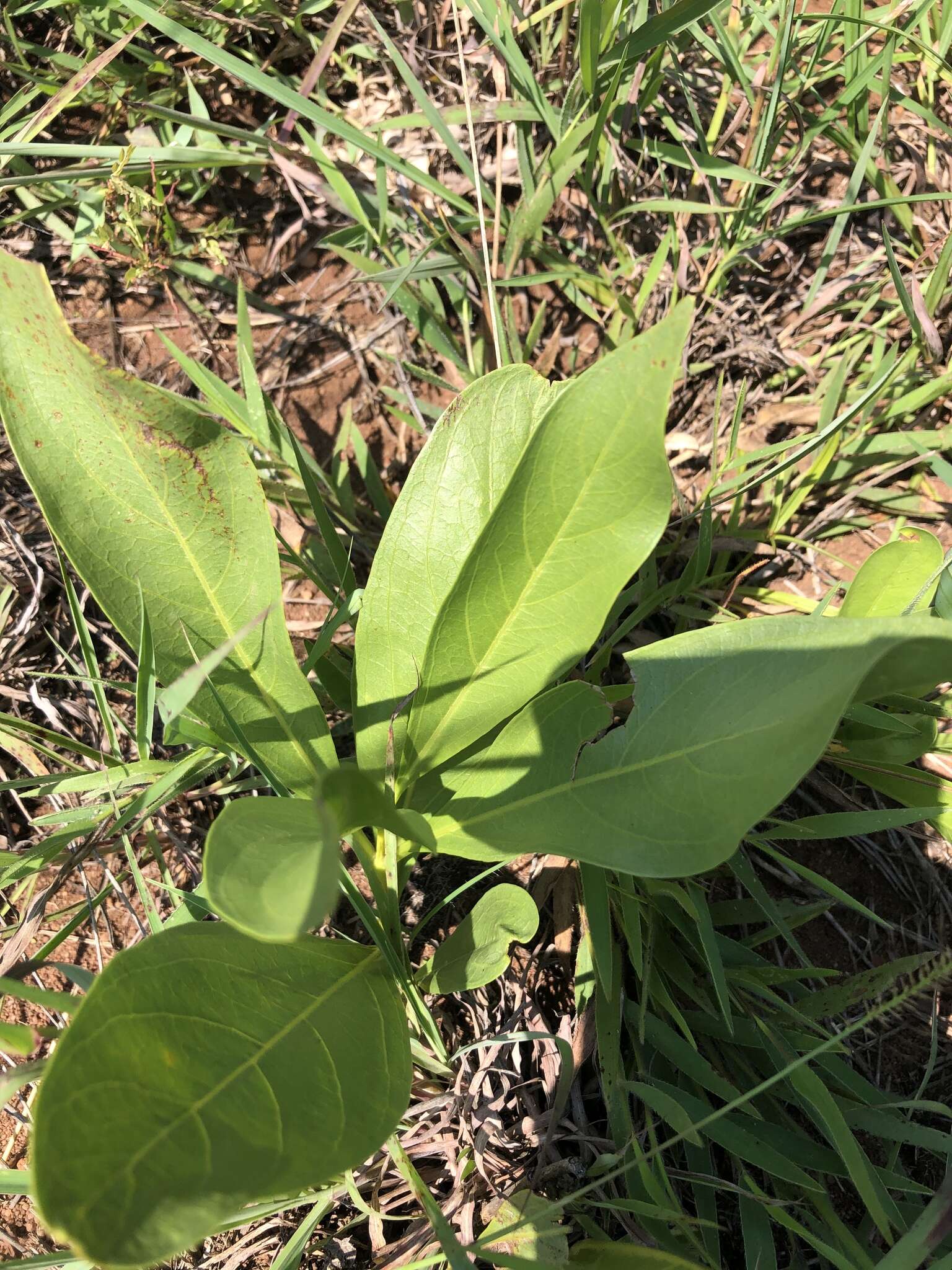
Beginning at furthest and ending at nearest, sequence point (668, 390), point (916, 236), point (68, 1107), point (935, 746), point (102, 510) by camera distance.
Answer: point (916, 236)
point (935, 746)
point (102, 510)
point (668, 390)
point (68, 1107)

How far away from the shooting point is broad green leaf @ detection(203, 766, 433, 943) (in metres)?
0.85

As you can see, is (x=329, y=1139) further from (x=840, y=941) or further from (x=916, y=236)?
(x=916, y=236)

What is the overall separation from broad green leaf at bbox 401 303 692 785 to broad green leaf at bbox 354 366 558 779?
0.06 m

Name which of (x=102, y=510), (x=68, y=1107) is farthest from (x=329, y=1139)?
(x=102, y=510)

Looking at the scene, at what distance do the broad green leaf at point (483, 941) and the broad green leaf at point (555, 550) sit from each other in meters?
0.26

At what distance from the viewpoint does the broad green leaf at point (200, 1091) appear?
2.92 feet

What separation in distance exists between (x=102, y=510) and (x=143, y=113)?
4.44 ft

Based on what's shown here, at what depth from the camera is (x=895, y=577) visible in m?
1.63

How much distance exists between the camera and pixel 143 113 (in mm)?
2213

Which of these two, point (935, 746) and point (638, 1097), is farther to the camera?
point (935, 746)

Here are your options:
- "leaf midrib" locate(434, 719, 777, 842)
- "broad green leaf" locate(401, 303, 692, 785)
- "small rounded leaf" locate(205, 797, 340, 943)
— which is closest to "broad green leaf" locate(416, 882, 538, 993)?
"leaf midrib" locate(434, 719, 777, 842)

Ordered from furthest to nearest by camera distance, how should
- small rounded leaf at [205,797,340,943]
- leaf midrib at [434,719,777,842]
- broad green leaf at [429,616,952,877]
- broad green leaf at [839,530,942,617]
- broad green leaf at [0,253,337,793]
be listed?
broad green leaf at [839,530,942,617] < broad green leaf at [0,253,337,793] < leaf midrib at [434,719,777,842] < broad green leaf at [429,616,952,877] < small rounded leaf at [205,797,340,943]

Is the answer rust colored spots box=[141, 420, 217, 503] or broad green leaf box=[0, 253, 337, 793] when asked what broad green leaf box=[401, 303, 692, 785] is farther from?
rust colored spots box=[141, 420, 217, 503]

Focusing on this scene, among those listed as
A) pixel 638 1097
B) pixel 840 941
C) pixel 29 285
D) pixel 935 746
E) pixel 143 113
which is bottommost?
pixel 840 941
